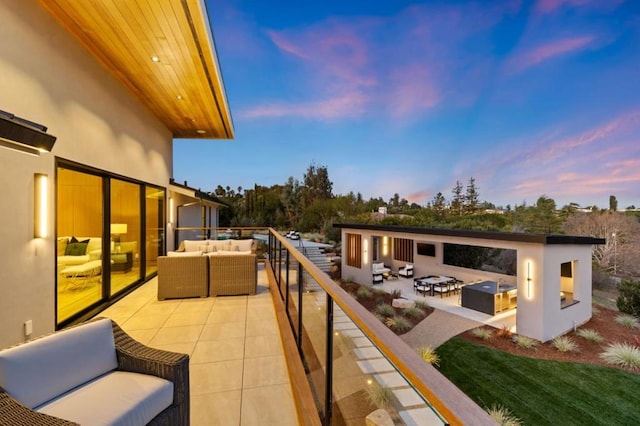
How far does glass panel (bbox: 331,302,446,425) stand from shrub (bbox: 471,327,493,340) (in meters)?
8.14

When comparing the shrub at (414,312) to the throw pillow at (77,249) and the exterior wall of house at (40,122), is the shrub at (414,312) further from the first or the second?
the exterior wall of house at (40,122)

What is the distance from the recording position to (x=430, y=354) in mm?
6984

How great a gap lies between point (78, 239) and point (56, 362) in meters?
3.66

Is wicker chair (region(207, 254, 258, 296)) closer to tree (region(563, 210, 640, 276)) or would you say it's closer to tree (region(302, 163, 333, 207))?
tree (region(563, 210, 640, 276))

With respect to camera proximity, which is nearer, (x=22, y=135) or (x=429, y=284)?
(x=22, y=135)

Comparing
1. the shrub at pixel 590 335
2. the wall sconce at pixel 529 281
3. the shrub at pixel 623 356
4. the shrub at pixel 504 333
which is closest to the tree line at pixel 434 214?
the shrub at pixel 590 335

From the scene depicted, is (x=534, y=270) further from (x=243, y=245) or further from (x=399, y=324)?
(x=243, y=245)

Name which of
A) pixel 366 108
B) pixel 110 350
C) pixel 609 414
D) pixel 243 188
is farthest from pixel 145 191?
pixel 243 188

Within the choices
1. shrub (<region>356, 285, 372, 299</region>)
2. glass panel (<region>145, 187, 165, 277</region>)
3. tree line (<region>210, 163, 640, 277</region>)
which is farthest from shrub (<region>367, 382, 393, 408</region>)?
tree line (<region>210, 163, 640, 277</region>)

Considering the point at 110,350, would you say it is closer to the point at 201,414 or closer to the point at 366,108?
the point at 201,414

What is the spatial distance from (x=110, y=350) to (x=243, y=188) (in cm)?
3457

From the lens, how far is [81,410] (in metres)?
1.50

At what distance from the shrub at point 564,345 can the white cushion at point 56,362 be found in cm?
990

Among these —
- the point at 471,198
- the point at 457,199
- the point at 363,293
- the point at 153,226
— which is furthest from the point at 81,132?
the point at 471,198
